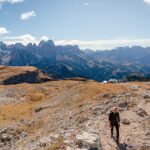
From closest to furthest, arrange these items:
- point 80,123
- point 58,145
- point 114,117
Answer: point 58,145 < point 114,117 < point 80,123

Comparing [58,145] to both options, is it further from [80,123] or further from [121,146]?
[80,123]

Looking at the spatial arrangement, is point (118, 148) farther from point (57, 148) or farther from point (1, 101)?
point (1, 101)

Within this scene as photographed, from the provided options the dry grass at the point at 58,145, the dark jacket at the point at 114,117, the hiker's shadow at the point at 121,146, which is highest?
the dark jacket at the point at 114,117

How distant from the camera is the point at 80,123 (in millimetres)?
37562

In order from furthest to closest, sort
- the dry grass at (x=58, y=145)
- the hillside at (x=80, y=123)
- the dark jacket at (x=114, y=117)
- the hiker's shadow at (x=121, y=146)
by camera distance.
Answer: the dark jacket at (x=114, y=117) → the hillside at (x=80, y=123) → the hiker's shadow at (x=121, y=146) → the dry grass at (x=58, y=145)

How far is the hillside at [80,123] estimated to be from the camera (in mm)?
30734

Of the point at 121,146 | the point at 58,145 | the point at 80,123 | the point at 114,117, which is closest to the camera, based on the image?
the point at 58,145

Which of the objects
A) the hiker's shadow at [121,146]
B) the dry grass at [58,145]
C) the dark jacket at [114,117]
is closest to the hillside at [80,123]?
the dry grass at [58,145]

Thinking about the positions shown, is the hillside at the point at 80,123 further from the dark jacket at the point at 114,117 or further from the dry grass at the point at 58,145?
the dark jacket at the point at 114,117

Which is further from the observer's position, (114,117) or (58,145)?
(114,117)

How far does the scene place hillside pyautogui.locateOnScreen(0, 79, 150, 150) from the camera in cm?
3073

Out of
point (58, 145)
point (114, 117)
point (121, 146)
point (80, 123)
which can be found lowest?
point (121, 146)

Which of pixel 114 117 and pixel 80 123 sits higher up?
pixel 114 117

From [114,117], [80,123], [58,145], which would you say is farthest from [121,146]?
[80,123]
